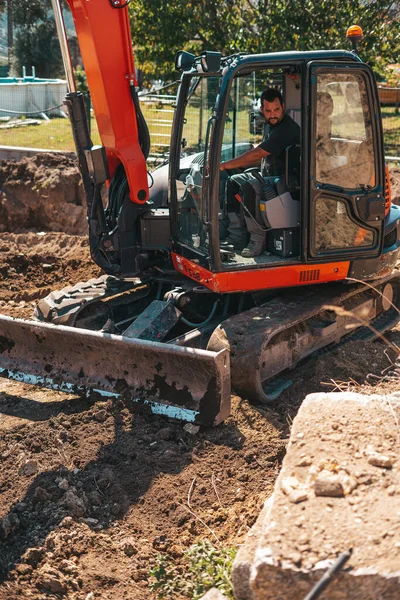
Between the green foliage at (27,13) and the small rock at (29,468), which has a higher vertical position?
the green foliage at (27,13)

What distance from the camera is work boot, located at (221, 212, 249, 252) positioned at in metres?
6.20

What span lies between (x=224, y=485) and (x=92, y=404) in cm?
148

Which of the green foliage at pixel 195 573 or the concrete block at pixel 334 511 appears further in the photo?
the green foliage at pixel 195 573

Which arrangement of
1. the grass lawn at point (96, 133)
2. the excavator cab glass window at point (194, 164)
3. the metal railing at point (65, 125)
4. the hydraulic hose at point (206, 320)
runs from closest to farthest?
the excavator cab glass window at point (194, 164) < the hydraulic hose at point (206, 320) < the grass lawn at point (96, 133) < the metal railing at point (65, 125)

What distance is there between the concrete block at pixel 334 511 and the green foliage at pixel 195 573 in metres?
0.34

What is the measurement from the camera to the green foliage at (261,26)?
46.2ft

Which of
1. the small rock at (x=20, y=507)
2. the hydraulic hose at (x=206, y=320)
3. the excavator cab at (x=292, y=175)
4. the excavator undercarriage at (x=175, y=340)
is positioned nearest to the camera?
the small rock at (x=20, y=507)

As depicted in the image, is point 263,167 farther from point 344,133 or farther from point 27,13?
point 27,13

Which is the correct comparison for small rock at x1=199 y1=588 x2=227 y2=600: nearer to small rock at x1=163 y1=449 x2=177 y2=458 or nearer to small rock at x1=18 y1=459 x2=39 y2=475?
small rock at x1=163 y1=449 x2=177 y2=458

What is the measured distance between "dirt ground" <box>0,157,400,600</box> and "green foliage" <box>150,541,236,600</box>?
0.06m

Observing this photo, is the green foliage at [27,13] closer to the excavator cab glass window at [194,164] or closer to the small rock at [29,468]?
the excavator cab glass window at [194,164]

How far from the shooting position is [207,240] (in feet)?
19.4

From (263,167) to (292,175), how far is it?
27 centimetres

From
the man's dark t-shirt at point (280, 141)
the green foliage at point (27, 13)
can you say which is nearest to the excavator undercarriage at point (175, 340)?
the man's dark t-shirt at point (280, 141)
